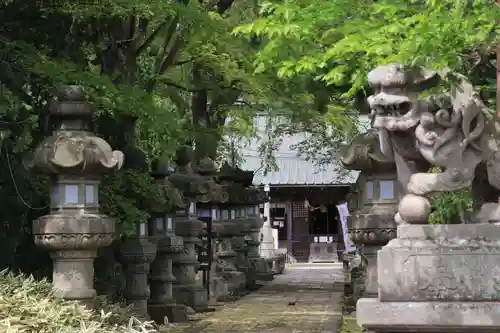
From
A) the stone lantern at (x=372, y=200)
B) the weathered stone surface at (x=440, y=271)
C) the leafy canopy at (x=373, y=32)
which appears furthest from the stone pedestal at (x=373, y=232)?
the weathered stone surface at (x=440, y=271)

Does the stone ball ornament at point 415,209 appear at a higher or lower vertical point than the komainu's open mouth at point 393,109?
lower

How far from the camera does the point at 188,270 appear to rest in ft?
66.6

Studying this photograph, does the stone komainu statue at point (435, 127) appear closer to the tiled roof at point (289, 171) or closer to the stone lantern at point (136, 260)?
the stone lantern at point (136, 260)

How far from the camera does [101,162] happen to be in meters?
12.1

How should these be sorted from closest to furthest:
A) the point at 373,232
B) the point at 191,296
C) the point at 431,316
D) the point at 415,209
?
1. the point at 431,316
2. the point at 415,209
3. the point at 373,232
4. the point at 191,296

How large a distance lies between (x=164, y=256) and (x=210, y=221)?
16.5ft

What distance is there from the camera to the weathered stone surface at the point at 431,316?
7523 millimetres

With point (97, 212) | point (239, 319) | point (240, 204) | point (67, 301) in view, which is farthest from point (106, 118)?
point (240, 204)

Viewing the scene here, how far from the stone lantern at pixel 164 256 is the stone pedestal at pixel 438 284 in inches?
373

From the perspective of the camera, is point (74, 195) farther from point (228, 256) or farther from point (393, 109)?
point (228, 256)

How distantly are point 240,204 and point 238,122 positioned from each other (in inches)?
99.9

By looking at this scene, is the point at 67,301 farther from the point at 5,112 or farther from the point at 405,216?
the point at 405,216

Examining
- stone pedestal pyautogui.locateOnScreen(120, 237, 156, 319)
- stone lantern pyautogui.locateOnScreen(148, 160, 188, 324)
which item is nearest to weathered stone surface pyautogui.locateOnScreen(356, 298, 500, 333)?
stone pedestal pyautogui.locateOnScreen(120, 237, 156, 319)

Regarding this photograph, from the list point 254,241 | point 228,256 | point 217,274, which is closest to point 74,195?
point 217,274
